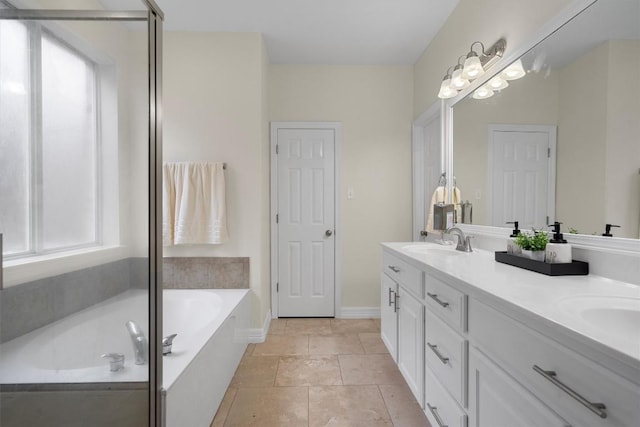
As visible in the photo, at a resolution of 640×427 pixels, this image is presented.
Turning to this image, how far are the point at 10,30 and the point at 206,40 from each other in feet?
7.55

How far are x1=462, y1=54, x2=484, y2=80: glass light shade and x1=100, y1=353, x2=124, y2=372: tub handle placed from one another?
2.17 meters

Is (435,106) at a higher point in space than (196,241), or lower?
higher

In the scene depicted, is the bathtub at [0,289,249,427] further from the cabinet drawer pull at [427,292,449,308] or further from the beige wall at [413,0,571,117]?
the beige wall at [413,0,571,117]

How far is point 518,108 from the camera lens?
1.54 metres

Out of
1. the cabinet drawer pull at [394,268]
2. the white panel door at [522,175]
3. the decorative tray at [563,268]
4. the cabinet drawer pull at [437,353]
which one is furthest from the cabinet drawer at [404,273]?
the white panel door at [522,175]

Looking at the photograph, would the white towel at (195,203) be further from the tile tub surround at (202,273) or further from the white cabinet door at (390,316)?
the white cabinet door at (390,316)

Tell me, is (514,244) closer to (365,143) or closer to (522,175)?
(522,175)

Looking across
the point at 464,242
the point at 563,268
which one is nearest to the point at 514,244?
the point at 563,268

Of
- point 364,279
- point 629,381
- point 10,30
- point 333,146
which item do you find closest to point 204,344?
point 10,30

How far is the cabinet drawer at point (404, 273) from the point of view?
1536mm

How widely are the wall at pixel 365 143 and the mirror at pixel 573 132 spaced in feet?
4.07

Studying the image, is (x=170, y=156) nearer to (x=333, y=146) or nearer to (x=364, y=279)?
(x=333, y=146)

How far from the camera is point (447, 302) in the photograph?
3.93 feet

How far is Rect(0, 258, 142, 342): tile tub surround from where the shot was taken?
0.55 meters
